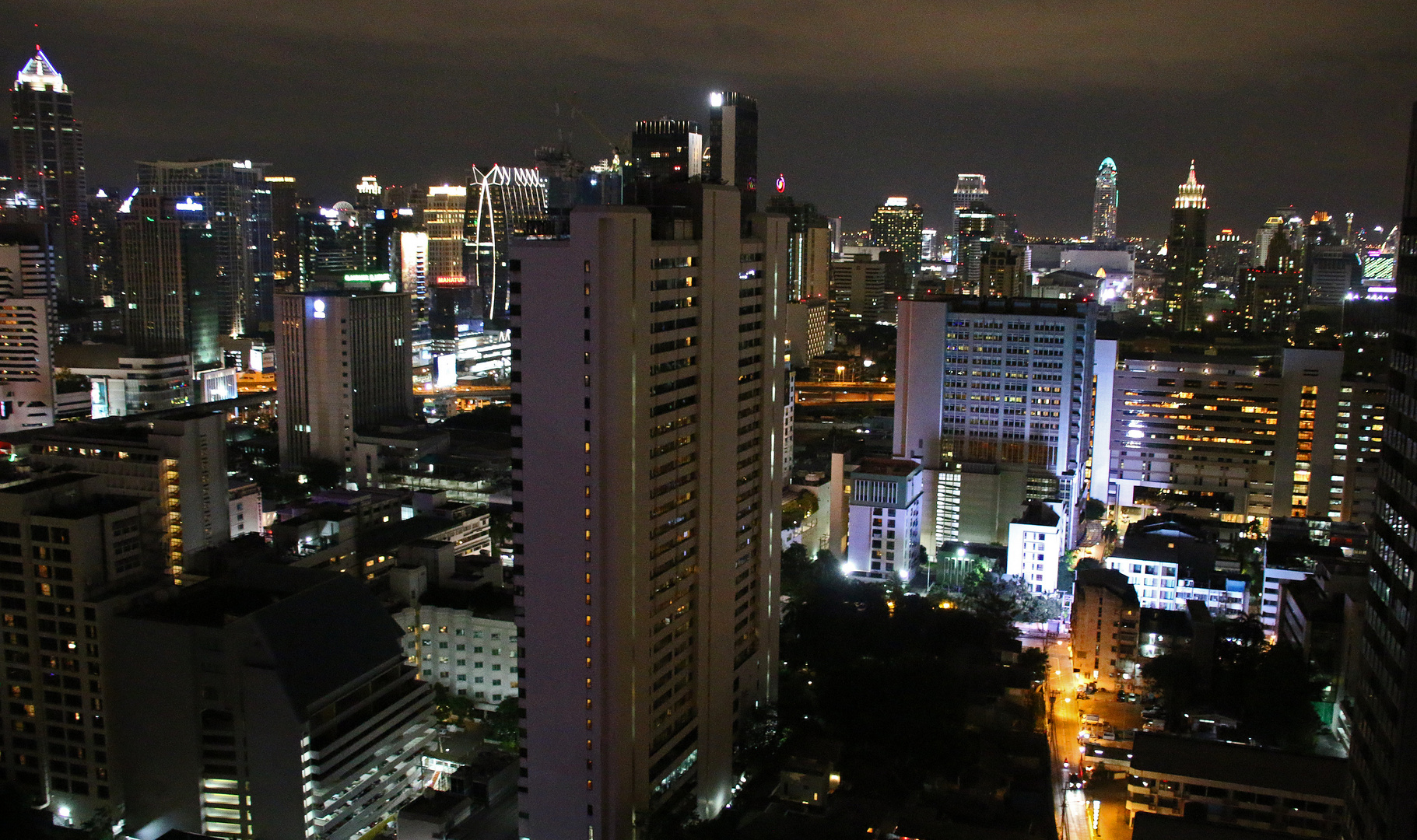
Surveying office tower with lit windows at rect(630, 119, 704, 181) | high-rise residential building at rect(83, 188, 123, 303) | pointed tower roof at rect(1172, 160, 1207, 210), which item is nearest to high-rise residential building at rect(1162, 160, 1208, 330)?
pointed tower roof at rect(1172, 160, 1207, 210)

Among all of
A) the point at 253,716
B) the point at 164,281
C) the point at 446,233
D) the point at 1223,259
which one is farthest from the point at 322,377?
the point at 1223,259

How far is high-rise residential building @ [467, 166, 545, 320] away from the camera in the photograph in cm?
5962

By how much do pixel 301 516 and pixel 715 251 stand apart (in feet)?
36.9

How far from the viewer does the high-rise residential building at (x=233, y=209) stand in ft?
189

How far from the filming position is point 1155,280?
74.2 m

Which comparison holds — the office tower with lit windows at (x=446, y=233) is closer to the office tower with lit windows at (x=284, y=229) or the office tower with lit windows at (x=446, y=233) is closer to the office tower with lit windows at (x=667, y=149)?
the office tower with lit windows at (x=284, y=229)

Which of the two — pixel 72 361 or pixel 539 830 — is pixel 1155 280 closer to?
pixel 72 361

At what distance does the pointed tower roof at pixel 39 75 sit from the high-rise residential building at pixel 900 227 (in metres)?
55.6

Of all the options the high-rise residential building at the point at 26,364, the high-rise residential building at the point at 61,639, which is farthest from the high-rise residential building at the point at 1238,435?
the high-rise residential building at the point at 26,364

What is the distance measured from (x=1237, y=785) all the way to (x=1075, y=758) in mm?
3303

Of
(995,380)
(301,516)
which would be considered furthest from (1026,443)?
(301,516)

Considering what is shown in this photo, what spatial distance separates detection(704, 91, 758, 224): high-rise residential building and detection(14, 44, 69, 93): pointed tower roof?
29921 millimetres

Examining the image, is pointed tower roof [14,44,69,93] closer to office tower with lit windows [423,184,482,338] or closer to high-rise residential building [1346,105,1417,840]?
office tower with lit windows [423,184,482,338]

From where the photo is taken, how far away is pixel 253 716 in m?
13.4
